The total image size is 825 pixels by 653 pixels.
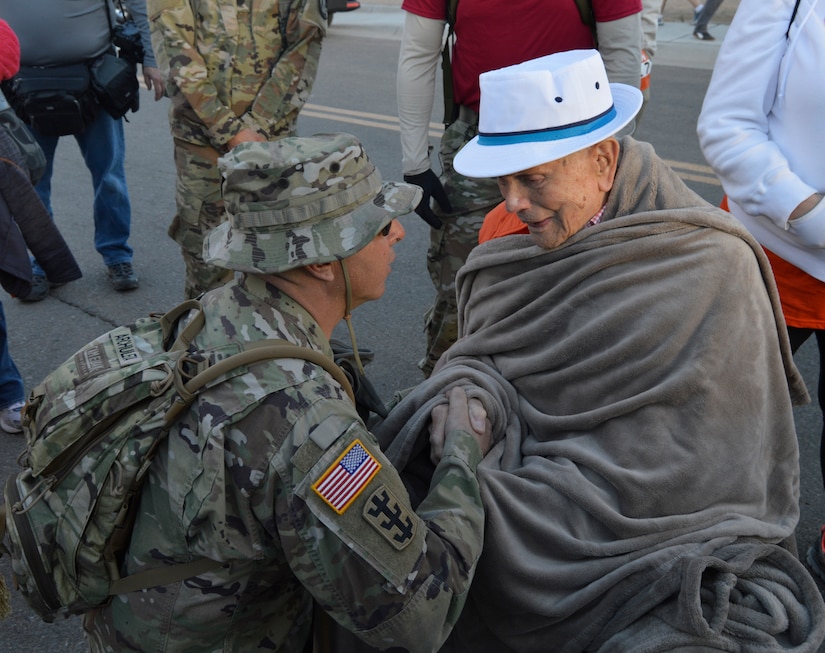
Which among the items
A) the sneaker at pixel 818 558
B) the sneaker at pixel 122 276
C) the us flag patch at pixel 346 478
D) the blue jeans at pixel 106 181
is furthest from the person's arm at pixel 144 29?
the sneaker at pixel 818 558

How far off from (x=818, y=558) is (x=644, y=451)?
4.86 ft

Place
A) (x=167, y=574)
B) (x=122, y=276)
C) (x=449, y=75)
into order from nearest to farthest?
(x=167, y=574) < (x=449, y=75) < (x=122, y=276)

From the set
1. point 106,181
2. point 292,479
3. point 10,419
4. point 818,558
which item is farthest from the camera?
point 106,181

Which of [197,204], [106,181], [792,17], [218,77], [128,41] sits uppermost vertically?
[792,17]

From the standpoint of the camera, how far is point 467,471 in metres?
2.03

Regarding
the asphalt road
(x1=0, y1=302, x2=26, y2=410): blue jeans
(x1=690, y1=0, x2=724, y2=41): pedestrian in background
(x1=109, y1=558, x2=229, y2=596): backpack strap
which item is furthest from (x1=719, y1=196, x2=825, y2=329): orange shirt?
(x1=690, y1=0, x2=724, y2=41): pedestrian in background

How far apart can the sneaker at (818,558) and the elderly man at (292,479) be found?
5.79 ft

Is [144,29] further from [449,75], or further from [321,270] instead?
[321,270]

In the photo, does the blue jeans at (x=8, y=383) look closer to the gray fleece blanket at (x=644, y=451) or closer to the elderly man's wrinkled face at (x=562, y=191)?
the gray fleece blanket at (x=644, y=451)

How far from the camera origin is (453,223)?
379 cm

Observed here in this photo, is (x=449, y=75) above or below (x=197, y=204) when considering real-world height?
above

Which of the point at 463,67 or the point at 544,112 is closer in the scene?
the point at 544,112

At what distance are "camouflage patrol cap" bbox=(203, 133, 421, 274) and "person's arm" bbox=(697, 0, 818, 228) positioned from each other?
4.56 ft

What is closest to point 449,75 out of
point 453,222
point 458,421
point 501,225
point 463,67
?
point 463,67
